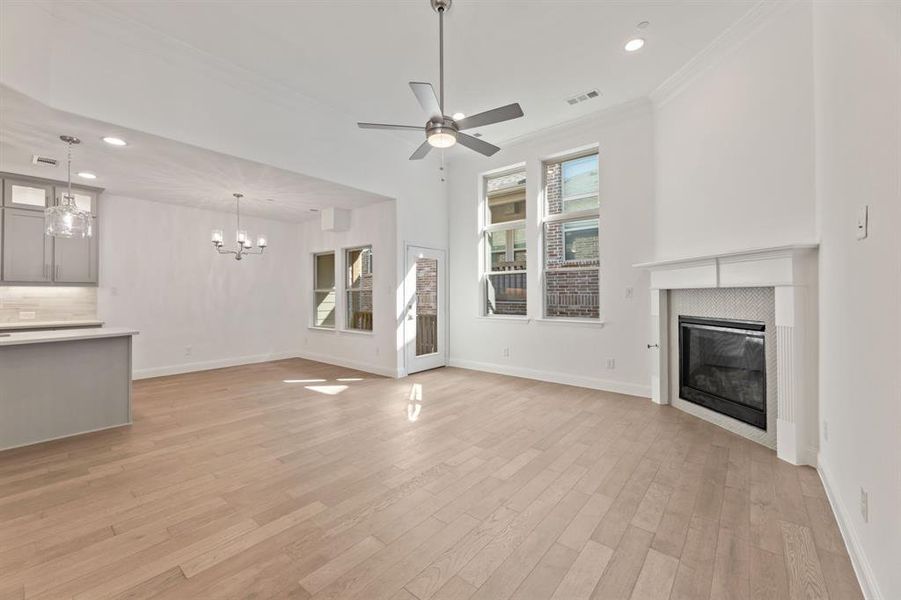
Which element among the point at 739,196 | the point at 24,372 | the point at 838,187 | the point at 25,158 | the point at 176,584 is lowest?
the point at 176,584

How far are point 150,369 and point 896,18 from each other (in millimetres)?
8021

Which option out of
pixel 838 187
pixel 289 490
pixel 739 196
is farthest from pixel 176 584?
pixel 739 196

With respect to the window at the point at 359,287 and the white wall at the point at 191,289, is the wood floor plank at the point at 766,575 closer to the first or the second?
the window at the point at 359,287

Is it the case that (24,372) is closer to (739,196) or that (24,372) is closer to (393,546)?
(393,546)

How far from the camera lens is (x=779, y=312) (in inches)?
118

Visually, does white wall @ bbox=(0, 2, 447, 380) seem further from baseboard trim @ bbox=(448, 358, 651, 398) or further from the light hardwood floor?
baseboard trim @ bbox=(448, 358, 651, 398)

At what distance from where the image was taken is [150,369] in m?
5.83

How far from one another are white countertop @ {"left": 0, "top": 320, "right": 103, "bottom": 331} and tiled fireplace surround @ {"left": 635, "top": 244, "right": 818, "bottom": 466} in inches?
291

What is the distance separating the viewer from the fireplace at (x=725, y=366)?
331 cm

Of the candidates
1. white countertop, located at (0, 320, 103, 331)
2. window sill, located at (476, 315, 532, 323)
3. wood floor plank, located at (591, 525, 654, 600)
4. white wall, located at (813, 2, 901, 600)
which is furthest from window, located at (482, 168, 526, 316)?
white countertop, located at (0, 320, 103, 331)

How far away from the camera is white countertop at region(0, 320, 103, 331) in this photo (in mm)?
4566

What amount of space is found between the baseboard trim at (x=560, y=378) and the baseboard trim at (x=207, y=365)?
141 inches

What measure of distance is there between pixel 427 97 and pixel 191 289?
5.81 meters

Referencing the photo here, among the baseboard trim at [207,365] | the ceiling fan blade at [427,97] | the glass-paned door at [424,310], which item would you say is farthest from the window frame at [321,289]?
the ceiling fan blade at [427,97]
